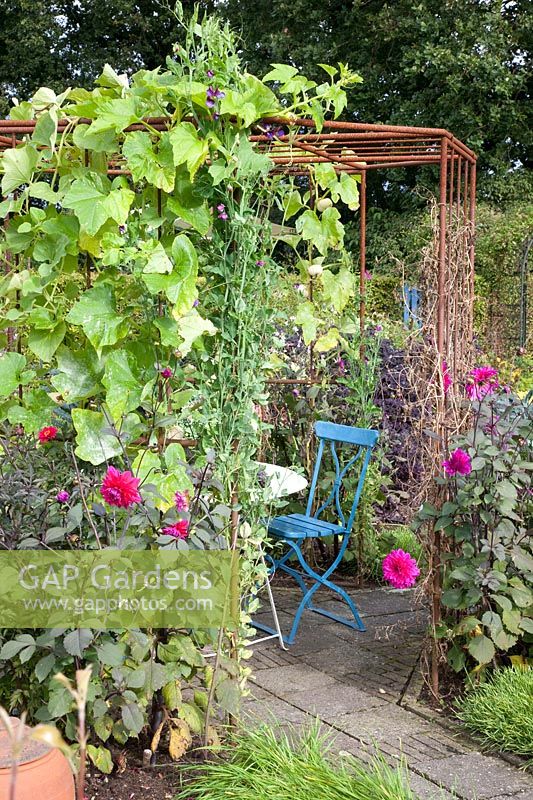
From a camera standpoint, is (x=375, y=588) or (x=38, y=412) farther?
(x=375, y=588)

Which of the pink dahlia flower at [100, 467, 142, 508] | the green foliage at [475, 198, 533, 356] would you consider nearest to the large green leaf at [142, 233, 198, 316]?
the pink dahlia flower at [100, 467, 142, 508]

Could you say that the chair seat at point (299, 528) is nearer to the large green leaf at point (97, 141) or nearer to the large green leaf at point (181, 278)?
the large green leaf at point (181, 278)

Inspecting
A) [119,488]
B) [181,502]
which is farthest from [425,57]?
[119,488]

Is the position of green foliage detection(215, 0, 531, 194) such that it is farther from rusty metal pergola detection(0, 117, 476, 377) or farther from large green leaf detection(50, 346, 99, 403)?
large green leaf detection(50, 346, 99, 403)

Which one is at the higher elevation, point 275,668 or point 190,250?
point 190,250

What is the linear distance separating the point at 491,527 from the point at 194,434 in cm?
119

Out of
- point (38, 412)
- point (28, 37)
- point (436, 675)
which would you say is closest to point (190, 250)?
point (38, 412)

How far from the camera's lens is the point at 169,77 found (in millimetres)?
2721

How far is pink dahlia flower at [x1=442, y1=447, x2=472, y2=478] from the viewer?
312 centimetres

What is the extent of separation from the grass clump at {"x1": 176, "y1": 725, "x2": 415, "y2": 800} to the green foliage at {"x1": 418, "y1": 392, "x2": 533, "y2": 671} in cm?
69

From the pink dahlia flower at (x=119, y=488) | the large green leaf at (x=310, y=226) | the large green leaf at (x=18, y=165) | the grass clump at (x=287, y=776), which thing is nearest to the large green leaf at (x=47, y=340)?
the large green leaf at (x=18, y=165)

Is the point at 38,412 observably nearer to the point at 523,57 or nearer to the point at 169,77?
the point at 169,77

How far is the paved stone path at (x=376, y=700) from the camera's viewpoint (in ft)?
9.05

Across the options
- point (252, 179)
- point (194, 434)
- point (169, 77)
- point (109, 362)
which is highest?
point (169, 77)
